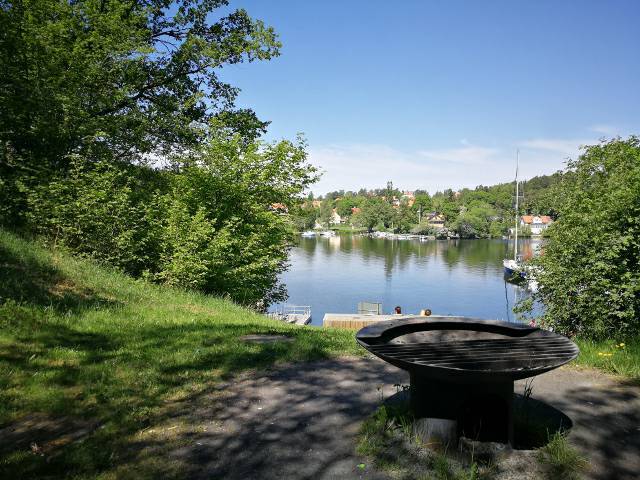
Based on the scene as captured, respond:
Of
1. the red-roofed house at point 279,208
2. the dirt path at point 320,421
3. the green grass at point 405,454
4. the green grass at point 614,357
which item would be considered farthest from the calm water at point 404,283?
the green grass at point 405,454

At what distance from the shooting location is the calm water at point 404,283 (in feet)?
132

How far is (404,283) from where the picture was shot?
176ft

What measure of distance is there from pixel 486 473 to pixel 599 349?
4.06 meters

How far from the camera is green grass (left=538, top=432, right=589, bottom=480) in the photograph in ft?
9.82

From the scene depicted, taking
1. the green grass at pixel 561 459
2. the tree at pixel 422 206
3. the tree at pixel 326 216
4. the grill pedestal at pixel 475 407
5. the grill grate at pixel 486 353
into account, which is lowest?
the green grass at pixel 561 459

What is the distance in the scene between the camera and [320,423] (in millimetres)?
3818

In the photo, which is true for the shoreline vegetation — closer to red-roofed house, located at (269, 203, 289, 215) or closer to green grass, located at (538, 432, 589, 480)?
green grass, located at (538, 432, 589, 480)

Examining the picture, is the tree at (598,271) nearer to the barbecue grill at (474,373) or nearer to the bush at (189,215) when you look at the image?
the barbecue grill at (474,373)

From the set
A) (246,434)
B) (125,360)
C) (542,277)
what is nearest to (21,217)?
(125,360)

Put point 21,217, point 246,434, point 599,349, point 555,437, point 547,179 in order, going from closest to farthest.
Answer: point 555,437
point 246,434
point 599,349
point 21,217
point 547,179

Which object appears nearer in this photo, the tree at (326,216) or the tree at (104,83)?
the tree at (104,83)

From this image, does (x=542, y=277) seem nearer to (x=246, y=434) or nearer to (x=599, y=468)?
(x=599, y=468)

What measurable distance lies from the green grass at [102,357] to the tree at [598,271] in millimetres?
4088

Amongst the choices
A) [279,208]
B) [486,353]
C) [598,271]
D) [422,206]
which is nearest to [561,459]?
[486,353]
